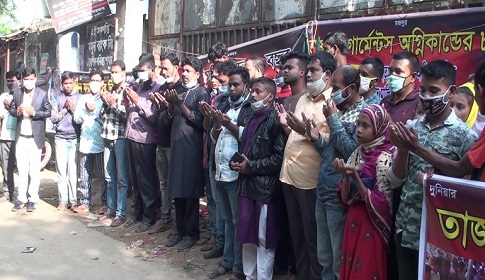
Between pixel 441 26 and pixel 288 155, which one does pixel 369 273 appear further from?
pixel 441 26

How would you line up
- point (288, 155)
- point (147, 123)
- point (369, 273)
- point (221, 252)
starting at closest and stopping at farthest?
point (369, 273), point (288, 155), point (221, 252), point (147, 123)

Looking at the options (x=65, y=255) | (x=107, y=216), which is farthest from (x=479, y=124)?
(x=107, y=216)

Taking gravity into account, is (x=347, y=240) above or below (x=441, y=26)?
below

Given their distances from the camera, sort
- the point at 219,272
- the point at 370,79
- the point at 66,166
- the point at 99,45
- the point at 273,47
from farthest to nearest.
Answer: the point at 99,45, the point at 66,166, the point at 273,47, the point at 219,272, the point at 370,79

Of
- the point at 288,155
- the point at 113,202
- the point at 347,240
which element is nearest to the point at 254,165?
the point at 288,155

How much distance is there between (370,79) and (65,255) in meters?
3.88

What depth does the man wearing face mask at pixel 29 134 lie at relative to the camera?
8.25m

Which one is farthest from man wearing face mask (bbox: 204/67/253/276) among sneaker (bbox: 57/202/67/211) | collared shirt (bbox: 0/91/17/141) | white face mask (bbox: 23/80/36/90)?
collared shirt (bbox: 0/91/17/141)

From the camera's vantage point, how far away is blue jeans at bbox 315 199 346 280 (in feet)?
13.0

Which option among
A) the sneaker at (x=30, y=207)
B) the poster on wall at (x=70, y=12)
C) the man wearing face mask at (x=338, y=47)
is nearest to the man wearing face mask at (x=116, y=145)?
the sneaker at (x=30, y=207)

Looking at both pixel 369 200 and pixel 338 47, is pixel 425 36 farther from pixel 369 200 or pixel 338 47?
pixel 369 200

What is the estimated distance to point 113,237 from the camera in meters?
6.97

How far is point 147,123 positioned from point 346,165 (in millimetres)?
3935

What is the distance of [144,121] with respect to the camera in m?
6.96
